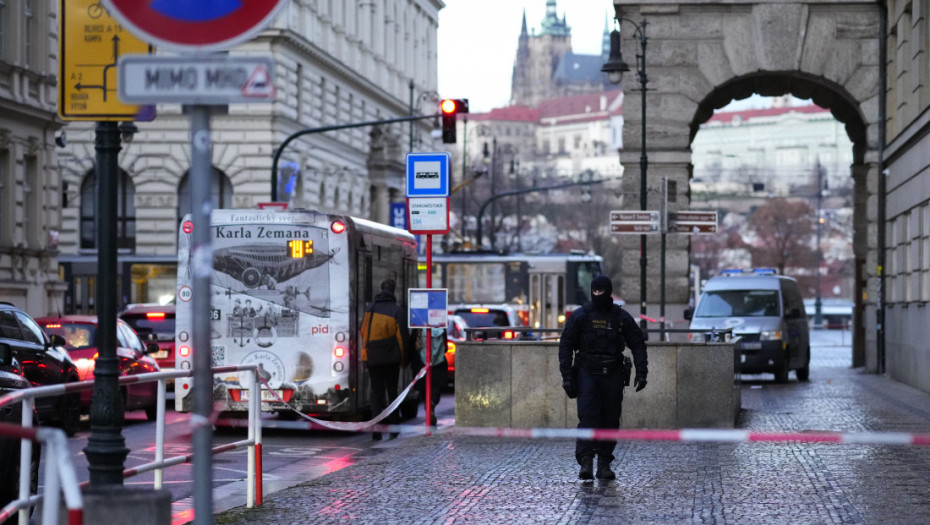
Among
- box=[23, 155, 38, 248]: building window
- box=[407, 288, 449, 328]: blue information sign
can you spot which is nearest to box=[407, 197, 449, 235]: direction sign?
box=[407, 288, 449, 328]: blue information sign

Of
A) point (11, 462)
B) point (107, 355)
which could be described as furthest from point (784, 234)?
point (107, 355)

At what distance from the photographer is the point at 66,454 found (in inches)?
218

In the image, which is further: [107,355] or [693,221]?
[693,221]

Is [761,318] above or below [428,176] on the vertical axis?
below

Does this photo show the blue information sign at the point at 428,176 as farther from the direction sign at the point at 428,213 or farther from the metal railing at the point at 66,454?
the metal railing at the point at 66,454

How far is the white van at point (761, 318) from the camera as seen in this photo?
31172 mm

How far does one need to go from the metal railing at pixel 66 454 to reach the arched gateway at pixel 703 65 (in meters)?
18.8

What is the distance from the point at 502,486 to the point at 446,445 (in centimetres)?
403

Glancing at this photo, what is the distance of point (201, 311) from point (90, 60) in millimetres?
4390

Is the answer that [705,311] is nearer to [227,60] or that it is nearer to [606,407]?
[606,407]

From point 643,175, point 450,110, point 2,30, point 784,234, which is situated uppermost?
point 2,30

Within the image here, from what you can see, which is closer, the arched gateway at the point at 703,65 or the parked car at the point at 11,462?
the parked car at the point at 11,462

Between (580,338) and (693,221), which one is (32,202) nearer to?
(693,221)

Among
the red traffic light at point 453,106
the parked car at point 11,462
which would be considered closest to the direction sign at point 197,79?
the parked car at point 11,462
